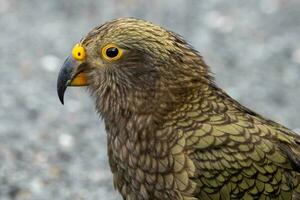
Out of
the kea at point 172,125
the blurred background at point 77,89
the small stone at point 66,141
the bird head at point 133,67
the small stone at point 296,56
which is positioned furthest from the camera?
the small stone at point 296,56

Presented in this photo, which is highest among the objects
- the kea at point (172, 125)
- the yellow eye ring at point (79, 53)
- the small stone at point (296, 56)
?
the small stone at point (296, 56)

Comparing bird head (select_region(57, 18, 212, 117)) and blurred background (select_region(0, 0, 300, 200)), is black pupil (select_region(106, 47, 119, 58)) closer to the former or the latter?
bird head (select_region(57, 18, 212, 117))

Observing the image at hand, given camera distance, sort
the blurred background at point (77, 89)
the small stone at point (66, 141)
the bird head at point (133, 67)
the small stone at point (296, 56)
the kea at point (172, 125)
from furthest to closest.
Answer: the small stone at point (296, 56) < the small stone at point (66, 141) < the blurred background at point (77, 89) < the bird head at point (133, 67) < the kea at point (172, 125)

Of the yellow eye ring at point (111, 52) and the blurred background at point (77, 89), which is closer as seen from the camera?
the yellow eye ring at point (111, 52)

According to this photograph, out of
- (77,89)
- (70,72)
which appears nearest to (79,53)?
(70,72)

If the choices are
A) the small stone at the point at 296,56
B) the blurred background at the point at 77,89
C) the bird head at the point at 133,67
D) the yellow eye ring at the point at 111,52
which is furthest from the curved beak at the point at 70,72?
the small stone at the point at 296,56

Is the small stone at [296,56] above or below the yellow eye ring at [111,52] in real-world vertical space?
above

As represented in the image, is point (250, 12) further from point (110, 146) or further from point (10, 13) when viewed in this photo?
point (110, 146)

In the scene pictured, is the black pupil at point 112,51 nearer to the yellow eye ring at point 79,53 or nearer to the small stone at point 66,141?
the yellow eye ring at point 79,53

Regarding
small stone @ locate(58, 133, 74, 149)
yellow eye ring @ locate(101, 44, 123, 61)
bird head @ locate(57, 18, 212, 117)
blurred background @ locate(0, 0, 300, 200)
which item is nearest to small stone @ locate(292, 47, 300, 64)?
blurred background @ locate(0, 0, 300, 200)

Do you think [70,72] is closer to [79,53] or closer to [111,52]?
[79,53]
